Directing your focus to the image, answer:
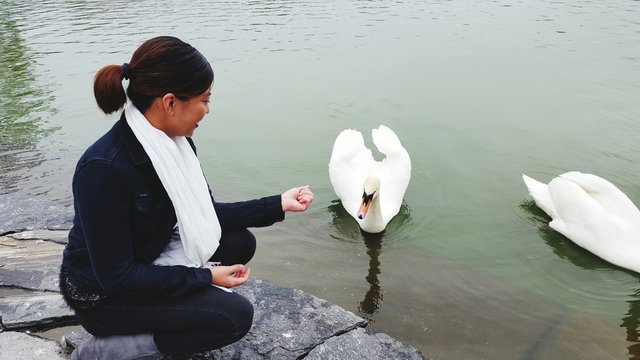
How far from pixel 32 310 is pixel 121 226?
154 centimetres

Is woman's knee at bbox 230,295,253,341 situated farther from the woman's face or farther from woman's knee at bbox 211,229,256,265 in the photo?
the woman's face

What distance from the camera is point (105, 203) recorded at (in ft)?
7.20

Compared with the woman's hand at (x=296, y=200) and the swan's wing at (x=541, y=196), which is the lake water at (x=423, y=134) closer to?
the swan's wing at (x=541, y=196)

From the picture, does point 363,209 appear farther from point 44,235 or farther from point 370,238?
point 44,235

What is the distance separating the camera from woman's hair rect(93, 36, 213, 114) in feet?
7.29

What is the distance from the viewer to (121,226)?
2.27 meters

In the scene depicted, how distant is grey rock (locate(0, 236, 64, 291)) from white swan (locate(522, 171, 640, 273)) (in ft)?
14.3

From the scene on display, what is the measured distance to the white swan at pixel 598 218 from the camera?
4.96m

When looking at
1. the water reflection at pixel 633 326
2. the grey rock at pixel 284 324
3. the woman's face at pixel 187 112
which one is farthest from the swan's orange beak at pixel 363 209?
the woman's face at pixel 187 112

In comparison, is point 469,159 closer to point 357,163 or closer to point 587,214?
point 357,163

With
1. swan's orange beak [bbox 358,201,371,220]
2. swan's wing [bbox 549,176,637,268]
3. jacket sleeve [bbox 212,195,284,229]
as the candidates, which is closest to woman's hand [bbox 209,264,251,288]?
jacket sleeve [bbox 212,195,284,229]

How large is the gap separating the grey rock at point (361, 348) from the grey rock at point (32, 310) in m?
1.51

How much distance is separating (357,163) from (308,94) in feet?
12.4

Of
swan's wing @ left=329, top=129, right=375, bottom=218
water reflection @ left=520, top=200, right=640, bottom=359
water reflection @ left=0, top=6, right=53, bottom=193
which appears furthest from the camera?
water reflection @ left=0, top=6, right=53, bottom=193
